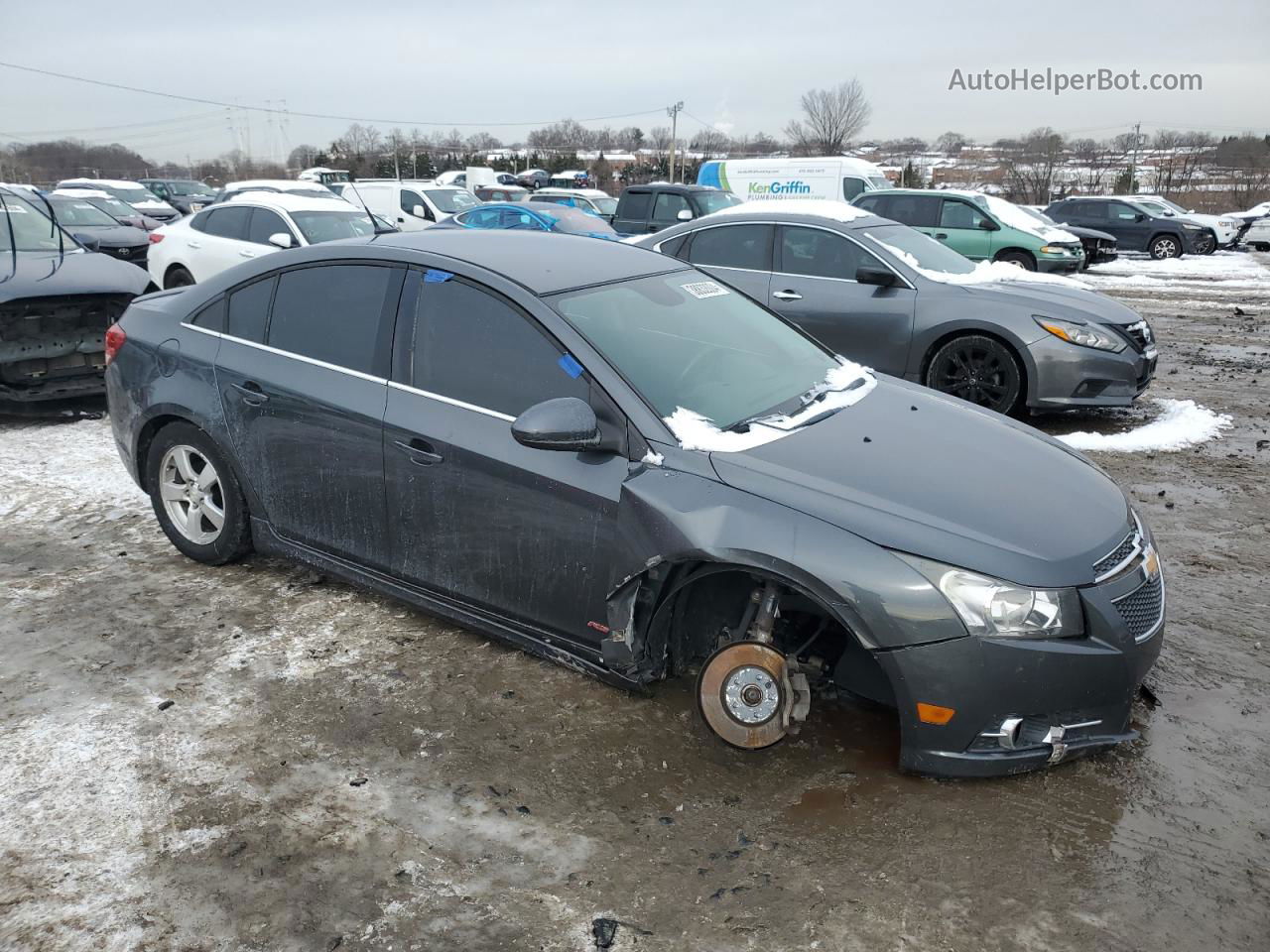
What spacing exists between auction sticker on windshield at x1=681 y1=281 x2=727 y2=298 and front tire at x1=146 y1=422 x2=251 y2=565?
86.5 inches

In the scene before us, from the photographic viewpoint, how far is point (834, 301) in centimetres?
773

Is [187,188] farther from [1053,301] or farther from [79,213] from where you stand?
[1053,301]

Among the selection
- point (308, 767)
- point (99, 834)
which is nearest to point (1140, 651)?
point (308, 767)

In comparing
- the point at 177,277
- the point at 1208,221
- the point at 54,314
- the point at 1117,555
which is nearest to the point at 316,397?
the point at 1117,555

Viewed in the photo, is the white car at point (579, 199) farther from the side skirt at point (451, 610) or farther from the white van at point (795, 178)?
the side skirt at point (451, 610)

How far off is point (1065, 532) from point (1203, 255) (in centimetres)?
2746

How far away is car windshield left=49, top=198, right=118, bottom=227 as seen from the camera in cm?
1647

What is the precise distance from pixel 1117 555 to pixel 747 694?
1.26m

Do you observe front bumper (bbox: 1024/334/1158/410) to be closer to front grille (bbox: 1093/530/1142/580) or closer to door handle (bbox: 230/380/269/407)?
front grille (bbox: 1093/530/1142/580)

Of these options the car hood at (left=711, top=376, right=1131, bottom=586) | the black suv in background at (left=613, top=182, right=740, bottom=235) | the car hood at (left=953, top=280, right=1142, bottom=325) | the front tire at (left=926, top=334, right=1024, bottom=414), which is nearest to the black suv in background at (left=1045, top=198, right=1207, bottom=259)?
the black suv in background at (left=613, top=182, right=740, bottom=235)

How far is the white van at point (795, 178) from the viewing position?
21.8 metres

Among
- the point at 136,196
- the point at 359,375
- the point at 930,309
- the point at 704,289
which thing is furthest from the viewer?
the point at 136,196

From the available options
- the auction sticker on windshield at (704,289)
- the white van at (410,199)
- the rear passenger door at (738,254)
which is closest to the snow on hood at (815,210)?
the rear passenger door at (738,254)

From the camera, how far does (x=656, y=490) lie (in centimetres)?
311
